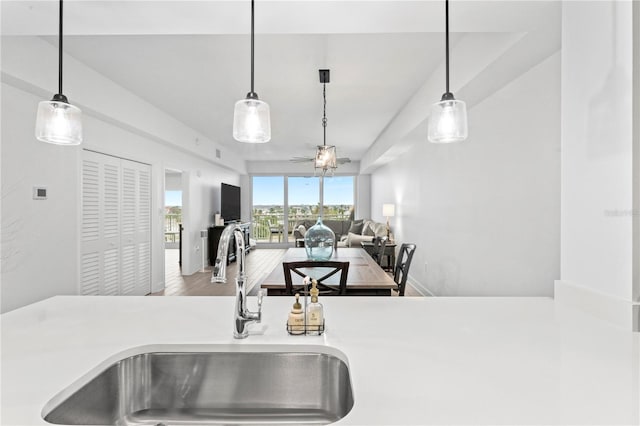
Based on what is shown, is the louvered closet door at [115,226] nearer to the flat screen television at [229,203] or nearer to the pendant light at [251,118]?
the flat screen television at [229,203]

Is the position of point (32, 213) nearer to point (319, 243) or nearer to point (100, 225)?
point (100, 225)

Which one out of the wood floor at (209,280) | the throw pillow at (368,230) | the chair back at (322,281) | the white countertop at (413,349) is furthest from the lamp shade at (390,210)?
the white countertop at (413,349)

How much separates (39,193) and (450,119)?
3.30 metres

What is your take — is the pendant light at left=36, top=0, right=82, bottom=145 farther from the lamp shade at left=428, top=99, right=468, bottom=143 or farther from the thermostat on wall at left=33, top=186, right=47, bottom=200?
the thermostat on wall at left=33, top=186, right=47, bottom=200

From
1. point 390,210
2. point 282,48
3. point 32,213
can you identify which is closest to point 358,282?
point 282,48

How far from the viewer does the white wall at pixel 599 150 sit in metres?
1.17

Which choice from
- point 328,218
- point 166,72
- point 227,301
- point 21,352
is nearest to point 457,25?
point 227,301

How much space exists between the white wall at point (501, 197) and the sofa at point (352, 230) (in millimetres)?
2134

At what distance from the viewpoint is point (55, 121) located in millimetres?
Answer: 1240

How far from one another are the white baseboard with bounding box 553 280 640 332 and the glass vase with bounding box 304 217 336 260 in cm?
186

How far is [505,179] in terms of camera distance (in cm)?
278

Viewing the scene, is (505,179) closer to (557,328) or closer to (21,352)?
(557,328)

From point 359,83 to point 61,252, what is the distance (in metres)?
3.39

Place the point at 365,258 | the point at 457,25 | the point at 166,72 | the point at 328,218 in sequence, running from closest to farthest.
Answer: the point at 457,25, the point at 166,72, the point at 365,258, the point at 328,218
